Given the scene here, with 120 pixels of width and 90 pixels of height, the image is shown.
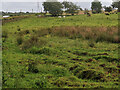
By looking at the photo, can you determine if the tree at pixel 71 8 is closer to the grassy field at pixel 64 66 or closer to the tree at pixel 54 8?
the tree at pixel 54 8

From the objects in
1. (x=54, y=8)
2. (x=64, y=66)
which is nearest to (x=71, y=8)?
(x=54, y=8)

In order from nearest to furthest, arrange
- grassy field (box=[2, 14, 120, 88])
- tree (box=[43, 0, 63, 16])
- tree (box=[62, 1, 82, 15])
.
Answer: grassy field (box=[2, 14, 120, 88]) → tree (box=[43, 0, 63, 16]) → tree (box=[62, 1, 82, 15])

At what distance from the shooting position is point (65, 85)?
247 inches

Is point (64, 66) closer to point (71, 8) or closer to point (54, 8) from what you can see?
point (54, 8)

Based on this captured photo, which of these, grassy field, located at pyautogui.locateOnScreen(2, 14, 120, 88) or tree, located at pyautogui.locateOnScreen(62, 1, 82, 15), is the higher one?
tree, located at pyautogui.locateOnScreen(62, 1, 82, 15)

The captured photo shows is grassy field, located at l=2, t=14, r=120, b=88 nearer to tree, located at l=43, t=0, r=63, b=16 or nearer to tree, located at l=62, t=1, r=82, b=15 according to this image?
tree, located at l=43, t=0, r=63, b=16

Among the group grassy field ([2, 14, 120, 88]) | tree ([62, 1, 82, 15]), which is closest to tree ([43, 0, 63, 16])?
tree ([62, 1, 82, 15])

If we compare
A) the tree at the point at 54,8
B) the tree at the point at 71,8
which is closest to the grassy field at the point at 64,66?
the tree at the point at 54,8

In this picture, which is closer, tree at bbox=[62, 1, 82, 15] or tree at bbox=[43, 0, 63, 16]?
tree at bbox=[43, 0, 63, 16]

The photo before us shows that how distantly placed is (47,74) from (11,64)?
244 centimetres

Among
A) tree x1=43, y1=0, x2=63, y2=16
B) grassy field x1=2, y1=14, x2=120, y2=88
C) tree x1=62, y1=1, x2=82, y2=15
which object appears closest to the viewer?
grassy field x1=2, y1=14, x2=120, y2=88

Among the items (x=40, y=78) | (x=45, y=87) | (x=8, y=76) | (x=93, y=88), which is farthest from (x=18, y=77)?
(x=93, y=88)

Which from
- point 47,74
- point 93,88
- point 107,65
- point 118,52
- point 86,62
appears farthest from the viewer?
point 118,52

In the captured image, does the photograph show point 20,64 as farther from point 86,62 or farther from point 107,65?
point 107,65
